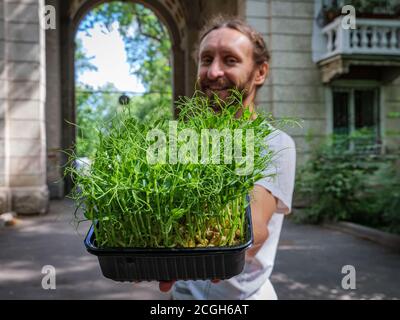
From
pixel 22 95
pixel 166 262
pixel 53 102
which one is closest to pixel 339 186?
A: pixel 22 95

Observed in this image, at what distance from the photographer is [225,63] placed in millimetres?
1073

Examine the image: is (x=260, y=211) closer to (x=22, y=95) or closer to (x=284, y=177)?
(x=284, y=177)

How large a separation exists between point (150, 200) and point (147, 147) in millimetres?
86

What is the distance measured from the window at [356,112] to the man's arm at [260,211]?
7993mm

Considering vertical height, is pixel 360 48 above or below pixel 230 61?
above

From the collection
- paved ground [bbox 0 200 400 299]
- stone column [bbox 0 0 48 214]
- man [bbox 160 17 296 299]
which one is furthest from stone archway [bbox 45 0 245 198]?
man [bbox 160 17 296 299]

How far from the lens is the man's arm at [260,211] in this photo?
1045 mm

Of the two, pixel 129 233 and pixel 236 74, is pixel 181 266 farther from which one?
pixel 236 74

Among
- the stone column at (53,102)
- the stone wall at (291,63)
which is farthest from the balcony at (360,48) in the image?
the stone column at (53,102)

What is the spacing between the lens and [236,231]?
2.69ft

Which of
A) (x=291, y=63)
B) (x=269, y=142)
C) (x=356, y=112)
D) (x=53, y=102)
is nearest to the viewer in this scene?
(x=269, y=142)

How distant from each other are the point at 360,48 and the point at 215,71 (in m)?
8.49

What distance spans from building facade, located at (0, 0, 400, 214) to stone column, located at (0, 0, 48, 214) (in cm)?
2
